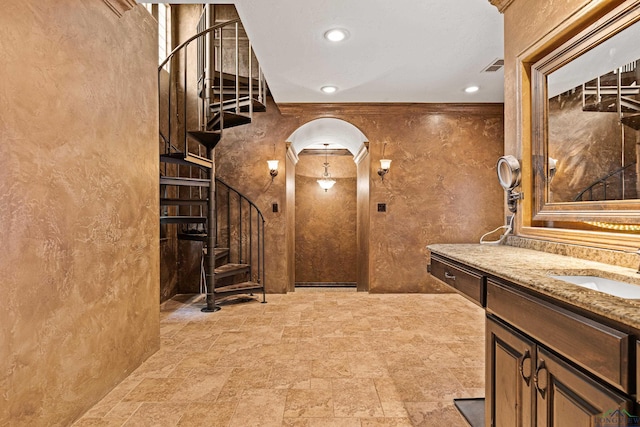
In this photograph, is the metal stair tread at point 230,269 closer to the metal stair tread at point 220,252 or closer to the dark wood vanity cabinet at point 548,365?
the metal stair tread at point 220,252

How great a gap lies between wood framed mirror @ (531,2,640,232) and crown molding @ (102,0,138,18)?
8.76 ft

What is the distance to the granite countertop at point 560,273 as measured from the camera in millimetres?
823

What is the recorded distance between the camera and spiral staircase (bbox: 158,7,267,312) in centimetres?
426

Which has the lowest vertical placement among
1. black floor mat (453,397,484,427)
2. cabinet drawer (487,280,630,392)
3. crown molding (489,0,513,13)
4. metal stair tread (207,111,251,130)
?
black floor mat (453,397,484,427)

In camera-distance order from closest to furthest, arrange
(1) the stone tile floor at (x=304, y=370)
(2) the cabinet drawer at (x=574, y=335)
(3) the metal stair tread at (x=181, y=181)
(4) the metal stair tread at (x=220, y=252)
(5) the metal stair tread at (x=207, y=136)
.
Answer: (2) the cabinet drawer at (x=574, y=335) < (1) the stone tile floor at (x=304, y=370) < (3) the metal stair tread at (x=181, y=181) < (5) the metal stair tread at (x=207, y=136) < (4) the metal stair tread at (x=220, y=252)

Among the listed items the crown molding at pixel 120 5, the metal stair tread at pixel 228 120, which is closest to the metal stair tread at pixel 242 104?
the metal stair tread at pixel 228 120

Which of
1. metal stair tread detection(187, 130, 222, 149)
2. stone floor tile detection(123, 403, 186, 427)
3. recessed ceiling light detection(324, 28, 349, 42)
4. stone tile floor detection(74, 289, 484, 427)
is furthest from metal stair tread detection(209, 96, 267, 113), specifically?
stone floor tile detection(123, 403, 186, 427)

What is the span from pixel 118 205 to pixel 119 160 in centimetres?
31

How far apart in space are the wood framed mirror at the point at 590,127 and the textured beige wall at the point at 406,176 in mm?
3080

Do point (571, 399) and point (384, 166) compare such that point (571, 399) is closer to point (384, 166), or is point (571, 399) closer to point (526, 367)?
point (526, 367)

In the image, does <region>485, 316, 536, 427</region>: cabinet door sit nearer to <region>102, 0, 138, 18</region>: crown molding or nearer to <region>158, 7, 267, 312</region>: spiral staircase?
<region>102, 0, 138, 18</region>: crown molding

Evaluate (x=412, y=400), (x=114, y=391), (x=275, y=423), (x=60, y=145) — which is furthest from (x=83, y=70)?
(x=412, y=400)

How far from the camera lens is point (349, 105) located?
5141 mm

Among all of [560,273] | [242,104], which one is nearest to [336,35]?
[242,104]
